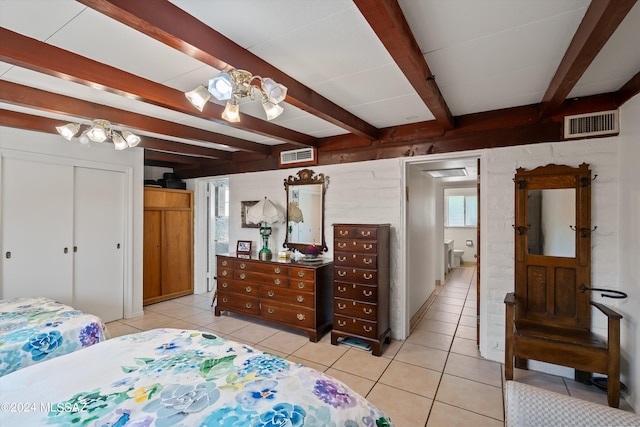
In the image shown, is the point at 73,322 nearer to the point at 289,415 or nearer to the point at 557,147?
the point at 289,415

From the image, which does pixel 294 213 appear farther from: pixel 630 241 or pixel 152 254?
pixel 630 241

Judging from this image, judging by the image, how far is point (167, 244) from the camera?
15.5ft

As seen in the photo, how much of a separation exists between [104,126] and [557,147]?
3.98 meters

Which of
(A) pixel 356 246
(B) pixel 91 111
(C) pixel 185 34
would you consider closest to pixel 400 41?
(C) pixel 185 34

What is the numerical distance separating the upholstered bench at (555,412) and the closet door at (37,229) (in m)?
4.27

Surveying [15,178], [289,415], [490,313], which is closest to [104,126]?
[15,178]

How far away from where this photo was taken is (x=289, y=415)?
1006 mm

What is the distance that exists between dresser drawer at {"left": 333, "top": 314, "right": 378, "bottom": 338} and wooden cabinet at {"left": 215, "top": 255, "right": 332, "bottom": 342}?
0.87 ft

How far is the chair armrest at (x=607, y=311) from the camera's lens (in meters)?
2.00

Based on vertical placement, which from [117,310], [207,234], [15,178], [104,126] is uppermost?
[104,126]

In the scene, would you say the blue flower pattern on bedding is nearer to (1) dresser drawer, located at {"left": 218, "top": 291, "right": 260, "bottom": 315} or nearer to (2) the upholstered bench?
(2) the upholstered bench

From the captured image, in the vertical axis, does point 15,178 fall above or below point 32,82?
below

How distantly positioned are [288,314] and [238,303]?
806 millimetres

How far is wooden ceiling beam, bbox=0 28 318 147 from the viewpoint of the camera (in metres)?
1.51
